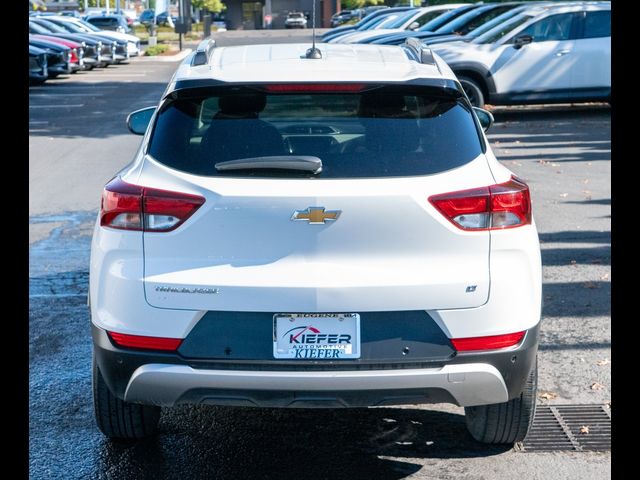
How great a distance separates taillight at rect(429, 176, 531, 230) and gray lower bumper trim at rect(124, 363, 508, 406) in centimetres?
56

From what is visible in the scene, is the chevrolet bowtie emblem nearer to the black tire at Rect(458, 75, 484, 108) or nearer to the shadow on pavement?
the shadow on pavement

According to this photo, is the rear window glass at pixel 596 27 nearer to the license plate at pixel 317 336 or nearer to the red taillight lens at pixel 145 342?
the license plate at pixel 317 336

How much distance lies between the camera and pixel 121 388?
167 inches

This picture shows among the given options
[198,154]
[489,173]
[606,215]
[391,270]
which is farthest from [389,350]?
[606,215]

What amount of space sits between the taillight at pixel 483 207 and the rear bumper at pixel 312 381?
0.50m

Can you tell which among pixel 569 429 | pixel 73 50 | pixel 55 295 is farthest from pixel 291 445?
pixel 73 50

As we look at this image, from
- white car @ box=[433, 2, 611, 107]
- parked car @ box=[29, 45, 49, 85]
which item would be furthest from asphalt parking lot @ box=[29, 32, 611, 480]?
parked car @ box=[29, 45, 49, 85]

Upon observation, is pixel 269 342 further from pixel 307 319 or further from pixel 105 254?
pixel 105 254

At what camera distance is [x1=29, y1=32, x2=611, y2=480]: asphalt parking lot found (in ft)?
15.3

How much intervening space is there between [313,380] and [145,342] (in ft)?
2.22

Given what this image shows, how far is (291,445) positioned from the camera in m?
4.92

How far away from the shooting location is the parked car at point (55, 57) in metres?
31.0

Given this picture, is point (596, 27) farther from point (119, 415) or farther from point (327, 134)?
point (119, 415)

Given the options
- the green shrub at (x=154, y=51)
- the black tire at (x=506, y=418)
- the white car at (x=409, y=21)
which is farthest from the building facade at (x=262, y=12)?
the black tire at (x=506, y=418)
